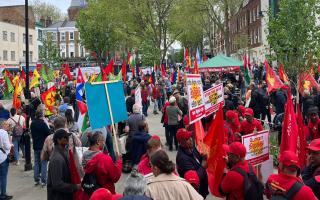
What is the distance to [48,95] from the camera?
1385 cm

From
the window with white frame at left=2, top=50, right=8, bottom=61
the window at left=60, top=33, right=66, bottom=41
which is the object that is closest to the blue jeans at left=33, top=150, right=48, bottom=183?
the window with white frame at left=2, top=50, right=8, bottom=61

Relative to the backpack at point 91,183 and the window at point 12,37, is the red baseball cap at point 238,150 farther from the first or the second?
the window at point 12,37

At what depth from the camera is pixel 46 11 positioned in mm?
95875

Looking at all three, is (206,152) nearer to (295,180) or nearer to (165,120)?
(295,180)

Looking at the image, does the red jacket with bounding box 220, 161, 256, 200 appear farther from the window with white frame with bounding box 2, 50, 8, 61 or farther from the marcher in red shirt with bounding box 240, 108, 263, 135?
the window with white frame with bounding box 2, 50, 8, 61

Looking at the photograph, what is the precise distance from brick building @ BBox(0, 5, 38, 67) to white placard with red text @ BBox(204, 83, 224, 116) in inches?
1944

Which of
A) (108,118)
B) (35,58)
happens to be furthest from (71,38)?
(108,118)

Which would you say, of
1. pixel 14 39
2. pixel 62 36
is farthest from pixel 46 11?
pixel 14 39

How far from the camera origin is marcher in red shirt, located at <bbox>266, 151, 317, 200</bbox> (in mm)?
4242

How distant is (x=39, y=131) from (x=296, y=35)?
8391 mm

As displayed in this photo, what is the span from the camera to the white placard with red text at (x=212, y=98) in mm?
8609

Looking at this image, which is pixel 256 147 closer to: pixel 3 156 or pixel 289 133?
pixel 289 133

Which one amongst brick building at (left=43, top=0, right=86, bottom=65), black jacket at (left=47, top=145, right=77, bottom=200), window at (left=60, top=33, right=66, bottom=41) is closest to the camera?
black jacket at (left=47, top=145, right=77, bottom=200)

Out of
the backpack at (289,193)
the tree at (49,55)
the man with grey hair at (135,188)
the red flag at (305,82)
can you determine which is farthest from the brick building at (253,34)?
the man with grey hair at (135,188)
